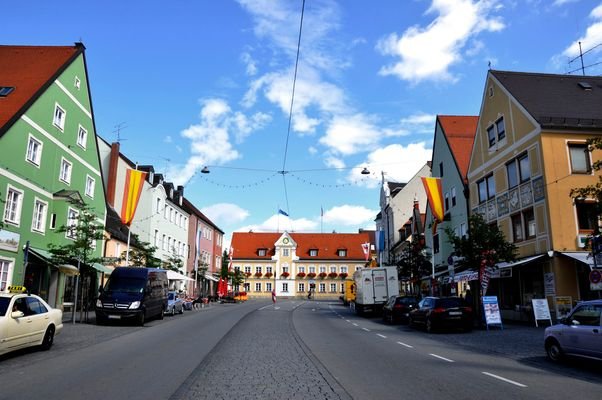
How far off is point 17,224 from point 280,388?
20838 mm

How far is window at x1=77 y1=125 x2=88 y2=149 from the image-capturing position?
31.8m

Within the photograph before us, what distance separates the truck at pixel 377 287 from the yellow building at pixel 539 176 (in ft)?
21.9

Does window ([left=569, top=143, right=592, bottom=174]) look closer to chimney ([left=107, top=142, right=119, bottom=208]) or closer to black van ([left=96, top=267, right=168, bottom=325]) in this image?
black van ([left=96, top=267, right=168, bottom=325])

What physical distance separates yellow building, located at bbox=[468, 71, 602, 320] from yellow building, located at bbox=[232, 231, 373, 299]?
6152cm

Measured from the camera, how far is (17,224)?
954 inches

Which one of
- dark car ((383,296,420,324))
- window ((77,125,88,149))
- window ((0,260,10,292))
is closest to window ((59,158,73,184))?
window ((77,125,88,149))

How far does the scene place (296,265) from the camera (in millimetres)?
93562

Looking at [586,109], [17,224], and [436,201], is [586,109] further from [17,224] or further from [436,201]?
[17,224]

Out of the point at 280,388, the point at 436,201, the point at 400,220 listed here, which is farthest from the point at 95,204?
the point at 400,220

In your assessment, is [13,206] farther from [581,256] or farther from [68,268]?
[581,256]

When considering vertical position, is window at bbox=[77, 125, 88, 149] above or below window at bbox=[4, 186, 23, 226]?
above

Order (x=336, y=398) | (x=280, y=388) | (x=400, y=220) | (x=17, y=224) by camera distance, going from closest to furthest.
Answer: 1. (x=336, y=398)
2. (x=280, y=388)
3. (x=17, y=224)
4. (x=400, y=220)

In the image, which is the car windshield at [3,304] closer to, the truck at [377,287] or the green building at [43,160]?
the green building at [43,160]

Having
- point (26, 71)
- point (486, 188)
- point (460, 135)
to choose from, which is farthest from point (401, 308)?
point (26, 71)
